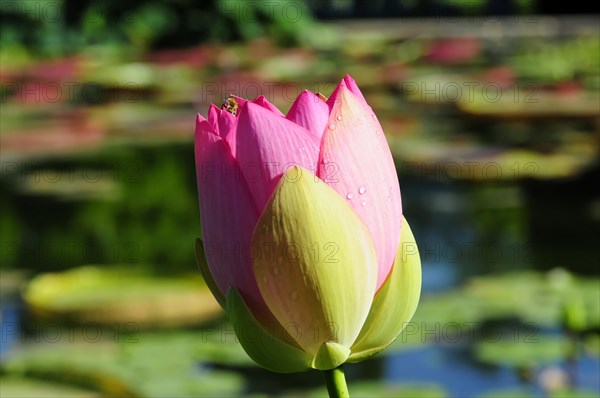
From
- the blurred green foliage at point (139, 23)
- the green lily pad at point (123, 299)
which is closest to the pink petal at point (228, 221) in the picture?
the green lily pad at point (123, 299)

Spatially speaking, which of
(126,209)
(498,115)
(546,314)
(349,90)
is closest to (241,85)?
(498,115)

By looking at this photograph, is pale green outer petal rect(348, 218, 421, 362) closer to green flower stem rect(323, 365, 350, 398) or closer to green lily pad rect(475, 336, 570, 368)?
green flower stem rect(323, 365, 350, 398)

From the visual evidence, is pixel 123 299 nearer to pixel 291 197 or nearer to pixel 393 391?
pixel 393 391

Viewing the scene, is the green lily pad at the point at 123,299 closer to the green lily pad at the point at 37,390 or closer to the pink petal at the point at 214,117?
the green lily pad at the point at 37,390

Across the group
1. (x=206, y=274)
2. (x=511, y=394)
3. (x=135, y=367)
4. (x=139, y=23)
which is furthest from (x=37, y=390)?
(x=139, y=23)

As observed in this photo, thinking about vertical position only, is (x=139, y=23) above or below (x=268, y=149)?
above

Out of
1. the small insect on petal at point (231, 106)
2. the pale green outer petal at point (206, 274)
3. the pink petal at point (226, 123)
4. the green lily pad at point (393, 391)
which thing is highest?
the small insect on petal at point (231, 106)

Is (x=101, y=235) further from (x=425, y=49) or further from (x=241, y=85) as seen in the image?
(x=425, y=49)
